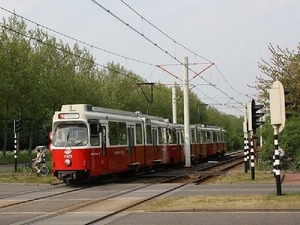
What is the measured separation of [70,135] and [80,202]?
7.54m

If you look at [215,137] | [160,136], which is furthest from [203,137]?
[160,136]

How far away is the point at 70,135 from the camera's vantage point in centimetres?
2592

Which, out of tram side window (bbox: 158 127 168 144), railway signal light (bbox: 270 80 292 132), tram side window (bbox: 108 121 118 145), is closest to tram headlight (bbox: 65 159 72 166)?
tram side window (bbox: 108 121 118 145)

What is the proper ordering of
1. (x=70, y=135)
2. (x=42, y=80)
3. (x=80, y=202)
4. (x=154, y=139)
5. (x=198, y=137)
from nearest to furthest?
1. (x=80, y=202)
2. (x=70, y=135)
3. (x=154, y=139)
4. (x=198, y=137)
5. (x=42, y=80)

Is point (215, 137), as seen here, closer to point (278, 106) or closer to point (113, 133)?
point (113, 133)

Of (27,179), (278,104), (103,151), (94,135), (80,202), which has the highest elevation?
(278,104)

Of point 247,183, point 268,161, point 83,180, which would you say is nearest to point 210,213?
point 247,183

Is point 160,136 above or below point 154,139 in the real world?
above

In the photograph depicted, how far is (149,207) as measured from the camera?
16.4m

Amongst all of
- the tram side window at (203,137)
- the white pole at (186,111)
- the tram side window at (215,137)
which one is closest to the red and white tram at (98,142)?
the white pole at (186,111)

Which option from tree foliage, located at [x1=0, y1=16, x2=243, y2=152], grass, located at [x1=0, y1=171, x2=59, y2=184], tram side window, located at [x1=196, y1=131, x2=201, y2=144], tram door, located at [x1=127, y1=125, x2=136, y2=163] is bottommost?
grass, located at [x1=0, y1=171, x2=59, y2=184]

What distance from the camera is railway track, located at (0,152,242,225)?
1513 centimetres

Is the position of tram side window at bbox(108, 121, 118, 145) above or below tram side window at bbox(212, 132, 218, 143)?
below

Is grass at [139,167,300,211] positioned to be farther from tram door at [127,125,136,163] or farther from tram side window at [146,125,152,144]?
tram side window at [146,125,152,144]
